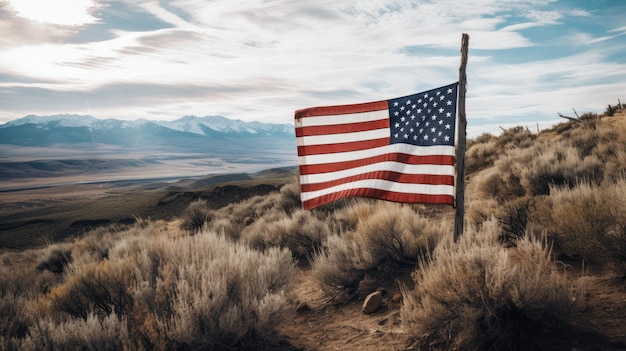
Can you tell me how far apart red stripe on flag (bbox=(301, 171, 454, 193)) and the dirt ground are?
178 centimetres

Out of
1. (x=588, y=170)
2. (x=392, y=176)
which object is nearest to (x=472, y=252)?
(x=392, y=176)

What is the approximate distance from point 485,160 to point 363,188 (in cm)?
1518

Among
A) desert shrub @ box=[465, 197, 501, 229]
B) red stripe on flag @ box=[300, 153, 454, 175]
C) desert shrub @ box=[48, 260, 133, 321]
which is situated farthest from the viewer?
desert shrub @ box=[465, 197, 501, 229]

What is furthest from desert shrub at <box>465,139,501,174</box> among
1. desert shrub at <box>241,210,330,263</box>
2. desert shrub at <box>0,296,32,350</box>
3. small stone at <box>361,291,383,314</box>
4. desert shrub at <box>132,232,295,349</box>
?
desert shrub at <box>0,296,32,350</box>

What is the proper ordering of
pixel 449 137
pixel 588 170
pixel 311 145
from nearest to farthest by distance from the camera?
1. pixel 449 137
2. pixel 311 145
3. pixel 588 170

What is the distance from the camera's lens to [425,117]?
580 cm

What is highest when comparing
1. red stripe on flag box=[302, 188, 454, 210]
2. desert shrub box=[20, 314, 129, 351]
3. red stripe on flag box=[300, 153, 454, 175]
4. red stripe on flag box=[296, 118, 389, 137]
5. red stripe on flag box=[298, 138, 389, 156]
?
red stripe on flag box=[296, 118, 389, 137]

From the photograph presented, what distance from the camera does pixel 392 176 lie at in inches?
231

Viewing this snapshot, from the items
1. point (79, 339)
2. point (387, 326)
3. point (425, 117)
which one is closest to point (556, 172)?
point (425, 117)

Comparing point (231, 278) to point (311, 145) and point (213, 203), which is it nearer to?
point (311, 145)

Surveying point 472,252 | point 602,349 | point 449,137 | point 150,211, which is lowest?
point 150,211

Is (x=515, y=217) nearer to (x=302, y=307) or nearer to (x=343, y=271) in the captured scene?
(x=343, y=271)

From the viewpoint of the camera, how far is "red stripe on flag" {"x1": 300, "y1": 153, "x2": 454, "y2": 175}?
18.4ft

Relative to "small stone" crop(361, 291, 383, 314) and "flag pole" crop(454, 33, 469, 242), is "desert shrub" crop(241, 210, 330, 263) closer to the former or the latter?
"small stone" crop(361, 291, 383, 314)
